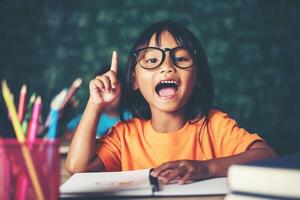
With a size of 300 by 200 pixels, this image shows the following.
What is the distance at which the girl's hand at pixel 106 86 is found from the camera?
1.04 m

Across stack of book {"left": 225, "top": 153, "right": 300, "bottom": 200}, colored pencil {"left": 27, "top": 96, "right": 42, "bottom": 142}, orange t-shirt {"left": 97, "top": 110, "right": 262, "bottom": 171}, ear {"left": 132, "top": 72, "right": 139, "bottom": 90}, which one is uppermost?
colored pencil {"left": 27, "top": 96, "right": 42, "bottom": 142}

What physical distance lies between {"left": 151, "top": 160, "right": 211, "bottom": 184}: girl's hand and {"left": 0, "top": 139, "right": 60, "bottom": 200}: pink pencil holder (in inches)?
11.1

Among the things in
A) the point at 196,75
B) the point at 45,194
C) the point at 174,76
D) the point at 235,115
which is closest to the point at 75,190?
the point at 45,194

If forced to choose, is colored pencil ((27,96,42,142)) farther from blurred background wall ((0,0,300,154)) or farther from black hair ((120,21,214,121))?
blurred background wall ((0,0,300,154))

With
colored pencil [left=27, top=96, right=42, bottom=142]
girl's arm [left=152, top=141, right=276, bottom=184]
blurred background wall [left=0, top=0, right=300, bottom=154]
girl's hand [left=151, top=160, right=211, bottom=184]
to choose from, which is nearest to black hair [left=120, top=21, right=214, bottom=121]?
girl's arm [left=152, top=141, right=276, bottom=184]

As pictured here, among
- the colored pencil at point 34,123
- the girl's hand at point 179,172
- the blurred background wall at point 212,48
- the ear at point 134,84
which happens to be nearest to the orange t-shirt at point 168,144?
the ear at point 134,84

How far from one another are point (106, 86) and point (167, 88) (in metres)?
0.19

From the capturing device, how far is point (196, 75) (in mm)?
1216

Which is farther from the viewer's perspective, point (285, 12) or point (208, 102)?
point (285, 12)

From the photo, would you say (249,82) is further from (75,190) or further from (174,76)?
(75,190)

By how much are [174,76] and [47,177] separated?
0.60 m

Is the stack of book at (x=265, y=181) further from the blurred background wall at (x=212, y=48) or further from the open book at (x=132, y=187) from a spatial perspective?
the blurred background wall at (x=212, y=48)

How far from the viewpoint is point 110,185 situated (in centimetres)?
79

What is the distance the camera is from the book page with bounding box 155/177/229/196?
72 cm
